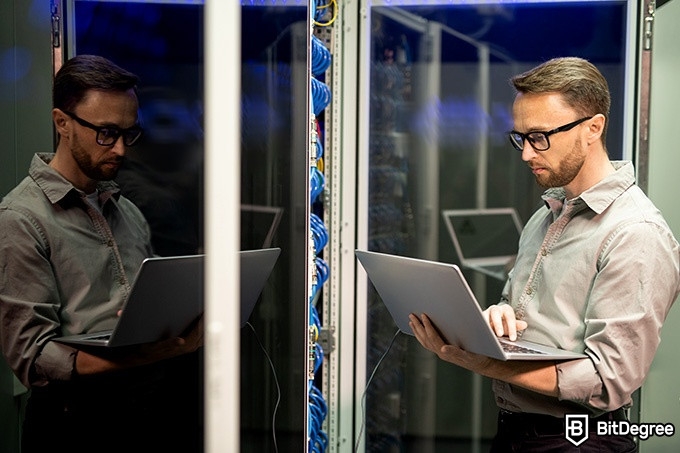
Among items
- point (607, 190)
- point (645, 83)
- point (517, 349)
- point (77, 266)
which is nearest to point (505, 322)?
point (517, 349)

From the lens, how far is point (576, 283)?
6.29ft

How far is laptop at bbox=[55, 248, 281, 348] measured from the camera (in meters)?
1.00

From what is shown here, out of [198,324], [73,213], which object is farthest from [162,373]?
[73,213]

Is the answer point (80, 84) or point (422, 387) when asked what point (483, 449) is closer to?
point (422, 387)

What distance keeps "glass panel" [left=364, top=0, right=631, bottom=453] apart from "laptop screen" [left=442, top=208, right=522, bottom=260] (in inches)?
0.7

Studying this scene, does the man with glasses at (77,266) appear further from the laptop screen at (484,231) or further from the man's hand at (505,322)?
the laptop screen at (484,231)

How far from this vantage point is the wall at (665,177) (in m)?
2.68

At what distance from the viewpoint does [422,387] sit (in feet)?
10.3

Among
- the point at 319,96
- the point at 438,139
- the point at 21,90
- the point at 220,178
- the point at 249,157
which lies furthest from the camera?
the point at 438,139

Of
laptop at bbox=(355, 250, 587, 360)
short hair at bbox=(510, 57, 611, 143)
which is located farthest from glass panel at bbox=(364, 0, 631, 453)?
laptop at bbox=(355, 250, 587, 360)

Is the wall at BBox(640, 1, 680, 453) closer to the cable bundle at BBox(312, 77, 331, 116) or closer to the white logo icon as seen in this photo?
the white logo icon

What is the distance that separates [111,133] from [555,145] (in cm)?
139

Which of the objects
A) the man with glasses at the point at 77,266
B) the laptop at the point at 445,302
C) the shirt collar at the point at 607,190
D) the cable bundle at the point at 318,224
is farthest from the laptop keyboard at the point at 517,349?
the man with glasses at the point at 77,266

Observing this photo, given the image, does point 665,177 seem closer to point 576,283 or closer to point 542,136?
point 542,136
